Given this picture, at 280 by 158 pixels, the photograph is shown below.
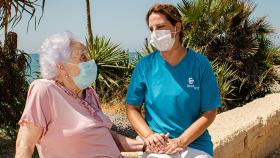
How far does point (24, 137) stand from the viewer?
2416 mm

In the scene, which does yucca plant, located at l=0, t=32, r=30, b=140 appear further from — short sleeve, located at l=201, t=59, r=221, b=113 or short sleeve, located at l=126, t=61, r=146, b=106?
short sleeve, located at l=201, t=59, r=221, b=113

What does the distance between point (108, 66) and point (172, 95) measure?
9.93m

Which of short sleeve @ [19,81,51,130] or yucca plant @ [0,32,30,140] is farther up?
short sleeve @ [19,81,51,130]

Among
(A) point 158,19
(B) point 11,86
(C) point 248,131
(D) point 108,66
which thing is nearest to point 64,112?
(A) point 158,19

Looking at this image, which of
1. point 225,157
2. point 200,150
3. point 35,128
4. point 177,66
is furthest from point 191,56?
point 225,157

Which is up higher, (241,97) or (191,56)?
(191,56)

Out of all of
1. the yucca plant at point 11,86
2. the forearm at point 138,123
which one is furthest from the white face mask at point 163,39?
the yucca plant at point 11,86

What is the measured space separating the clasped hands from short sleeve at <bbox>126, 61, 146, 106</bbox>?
27 cm

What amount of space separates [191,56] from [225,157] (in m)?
1.43

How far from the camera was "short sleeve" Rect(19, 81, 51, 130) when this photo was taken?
243 centimetres

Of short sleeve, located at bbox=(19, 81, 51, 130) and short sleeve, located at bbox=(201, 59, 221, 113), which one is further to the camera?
short sleeve, located at bbox=(201, 59, 221, 113)

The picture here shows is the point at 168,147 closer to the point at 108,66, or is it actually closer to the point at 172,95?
the point at 172,95

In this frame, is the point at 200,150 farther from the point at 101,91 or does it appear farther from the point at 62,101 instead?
the point at 101,91

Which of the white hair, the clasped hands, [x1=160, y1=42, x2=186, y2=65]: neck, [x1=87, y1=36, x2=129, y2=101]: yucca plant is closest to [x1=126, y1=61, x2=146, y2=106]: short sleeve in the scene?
[x1=160, y1=42, x2=186, y2=65]: neck
